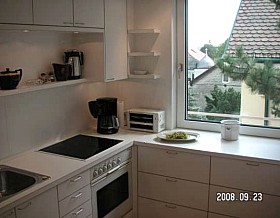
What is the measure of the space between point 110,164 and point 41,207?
2.33 ft

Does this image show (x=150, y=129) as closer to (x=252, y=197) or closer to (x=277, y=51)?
(x=252, y=197)

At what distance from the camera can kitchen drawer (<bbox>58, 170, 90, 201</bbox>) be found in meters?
2.10

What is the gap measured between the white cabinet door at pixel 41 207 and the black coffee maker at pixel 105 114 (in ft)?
3.35

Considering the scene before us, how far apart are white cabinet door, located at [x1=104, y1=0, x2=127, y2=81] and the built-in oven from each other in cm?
69

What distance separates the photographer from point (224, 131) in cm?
280

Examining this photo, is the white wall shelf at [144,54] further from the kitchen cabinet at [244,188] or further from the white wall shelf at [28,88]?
the kitchen cabinet at [244,188]

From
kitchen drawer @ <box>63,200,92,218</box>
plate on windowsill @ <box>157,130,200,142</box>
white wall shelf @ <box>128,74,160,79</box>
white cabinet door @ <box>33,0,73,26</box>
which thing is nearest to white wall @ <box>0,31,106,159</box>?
white cabinet door @ <box>33,0,73,26</box>

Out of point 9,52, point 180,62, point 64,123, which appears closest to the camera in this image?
point 9,52

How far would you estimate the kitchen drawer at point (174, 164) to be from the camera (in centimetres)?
259

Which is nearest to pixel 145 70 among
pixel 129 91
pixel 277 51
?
pixel 129 91

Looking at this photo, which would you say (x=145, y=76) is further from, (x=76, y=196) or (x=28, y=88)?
(x=76, y=196)

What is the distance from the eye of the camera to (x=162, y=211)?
2846mm

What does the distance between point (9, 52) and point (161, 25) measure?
4.34 ft

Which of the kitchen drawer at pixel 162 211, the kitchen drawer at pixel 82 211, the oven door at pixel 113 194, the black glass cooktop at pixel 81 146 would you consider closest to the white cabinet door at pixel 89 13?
the black glass cooktop at pixel 81 146
